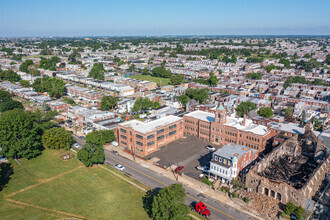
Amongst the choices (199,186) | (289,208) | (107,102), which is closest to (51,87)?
(107,102)

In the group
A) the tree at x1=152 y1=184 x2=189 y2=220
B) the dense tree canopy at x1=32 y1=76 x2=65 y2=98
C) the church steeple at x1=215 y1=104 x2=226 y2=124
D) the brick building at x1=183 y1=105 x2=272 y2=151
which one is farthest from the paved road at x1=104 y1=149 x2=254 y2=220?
the dense tree canopy at x1=32 y1=76 x2=65 y2=98

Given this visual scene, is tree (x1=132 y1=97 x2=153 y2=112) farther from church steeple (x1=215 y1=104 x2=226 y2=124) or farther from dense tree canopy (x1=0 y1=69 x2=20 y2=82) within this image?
dense tree canopy (x1=0 y1=69 x2=20 y2=82)

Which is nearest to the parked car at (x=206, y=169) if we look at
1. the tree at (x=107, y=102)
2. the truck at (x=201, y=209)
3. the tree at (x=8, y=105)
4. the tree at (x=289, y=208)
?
the truck at (x=201, y=209)

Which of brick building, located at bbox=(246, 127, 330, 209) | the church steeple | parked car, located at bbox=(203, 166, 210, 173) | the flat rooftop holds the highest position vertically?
the church steeple

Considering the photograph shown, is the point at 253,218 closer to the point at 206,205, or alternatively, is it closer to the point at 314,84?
the point at 206,205

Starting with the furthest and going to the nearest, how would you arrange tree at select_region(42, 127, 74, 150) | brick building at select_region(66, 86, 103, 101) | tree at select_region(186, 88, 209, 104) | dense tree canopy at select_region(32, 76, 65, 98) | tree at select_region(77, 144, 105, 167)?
dense tree canopy at select_region(32, 76, 65, 98), brick building at select_region(66, 86, 103, 101), tree at select_region(186, 88, 209, 104), tree at select_region(42, 127, 74, 150), tree at select_region(77, 144, 105, 167)

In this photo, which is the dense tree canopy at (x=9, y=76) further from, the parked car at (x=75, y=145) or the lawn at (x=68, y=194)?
the lawn at (x=68, y=194)

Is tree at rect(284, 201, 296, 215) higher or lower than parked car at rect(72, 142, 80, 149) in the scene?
higher
